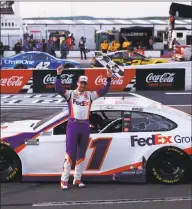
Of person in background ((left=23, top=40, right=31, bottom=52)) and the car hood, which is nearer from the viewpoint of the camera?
the car hood

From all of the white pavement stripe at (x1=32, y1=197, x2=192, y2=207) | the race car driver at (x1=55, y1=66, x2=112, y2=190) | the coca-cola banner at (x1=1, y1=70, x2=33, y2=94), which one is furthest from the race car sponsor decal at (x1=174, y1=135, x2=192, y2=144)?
the coca-cola banner at (x1=1, y1=70, x2=33, y2=94)

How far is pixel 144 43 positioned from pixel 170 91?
23339mm

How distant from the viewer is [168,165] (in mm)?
6168

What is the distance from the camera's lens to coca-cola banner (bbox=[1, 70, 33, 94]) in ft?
54.3

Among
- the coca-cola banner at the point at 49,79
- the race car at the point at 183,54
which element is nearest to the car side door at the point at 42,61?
the coca-cola banner at the point at 49,79

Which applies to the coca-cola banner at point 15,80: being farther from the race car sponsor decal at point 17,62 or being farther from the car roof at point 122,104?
the car roof at point 122,104

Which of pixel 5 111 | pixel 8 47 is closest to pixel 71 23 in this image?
pixel 8 47

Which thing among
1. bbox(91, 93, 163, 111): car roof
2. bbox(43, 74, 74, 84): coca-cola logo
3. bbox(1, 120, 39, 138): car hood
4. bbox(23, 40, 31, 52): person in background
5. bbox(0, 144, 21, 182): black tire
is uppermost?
bbox(23, 40, 31, 52): person in background

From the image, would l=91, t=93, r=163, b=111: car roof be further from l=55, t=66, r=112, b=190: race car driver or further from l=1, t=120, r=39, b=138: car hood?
l=1, t=120, r=39, b=138: car hood

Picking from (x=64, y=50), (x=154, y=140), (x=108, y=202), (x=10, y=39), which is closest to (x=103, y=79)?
(x=64, y=50)

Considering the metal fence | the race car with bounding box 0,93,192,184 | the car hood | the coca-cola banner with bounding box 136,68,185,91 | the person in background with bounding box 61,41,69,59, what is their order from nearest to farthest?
1. the race car with bounding box 0,93,192,184
2. the car hood
3. the coca-cola banner with bounding box 136,68,185,91
4. the person in background with bounding box 61,41,69,59
5. the metal fence

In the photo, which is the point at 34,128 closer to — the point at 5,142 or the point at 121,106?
the point at 5,142

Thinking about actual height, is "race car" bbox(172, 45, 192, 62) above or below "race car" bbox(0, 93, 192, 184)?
above

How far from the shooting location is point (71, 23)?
37250 mm
